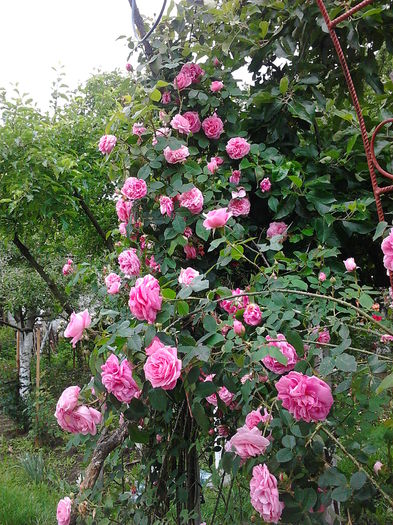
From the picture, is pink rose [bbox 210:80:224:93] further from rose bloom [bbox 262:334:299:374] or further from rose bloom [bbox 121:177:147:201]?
rose bloom [bbox 262:334:299:374]

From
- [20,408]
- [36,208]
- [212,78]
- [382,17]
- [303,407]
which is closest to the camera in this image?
[303,407]

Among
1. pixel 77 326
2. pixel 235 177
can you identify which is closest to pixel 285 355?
pixel 77 326

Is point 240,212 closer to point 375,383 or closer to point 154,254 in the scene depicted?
point 154,254

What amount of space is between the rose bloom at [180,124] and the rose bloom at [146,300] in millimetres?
584

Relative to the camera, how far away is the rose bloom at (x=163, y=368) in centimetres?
74

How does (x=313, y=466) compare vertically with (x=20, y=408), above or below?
above

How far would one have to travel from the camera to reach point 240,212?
1.23 m

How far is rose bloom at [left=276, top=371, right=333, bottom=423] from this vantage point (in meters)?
0.71

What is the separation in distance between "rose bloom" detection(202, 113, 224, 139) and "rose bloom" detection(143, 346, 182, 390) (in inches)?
29.0

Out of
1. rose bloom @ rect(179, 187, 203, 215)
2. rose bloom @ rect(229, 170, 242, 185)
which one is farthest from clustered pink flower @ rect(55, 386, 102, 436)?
rose bloom @ rect(229, 170, 242, 185)

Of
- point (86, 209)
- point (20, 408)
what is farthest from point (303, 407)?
point (20, 408)

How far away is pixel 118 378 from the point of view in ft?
2.60

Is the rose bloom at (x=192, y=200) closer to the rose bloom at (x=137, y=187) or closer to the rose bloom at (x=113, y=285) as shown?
the rose bloom at (x=137, y=187)

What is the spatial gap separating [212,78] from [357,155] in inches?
18.1
